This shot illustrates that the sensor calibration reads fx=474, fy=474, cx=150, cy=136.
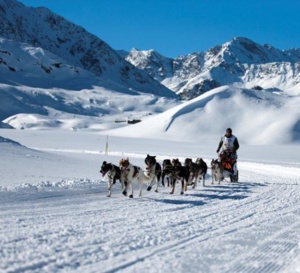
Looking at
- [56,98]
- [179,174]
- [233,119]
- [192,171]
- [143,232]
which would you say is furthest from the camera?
[56,98]

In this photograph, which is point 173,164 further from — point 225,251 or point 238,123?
point 238,123

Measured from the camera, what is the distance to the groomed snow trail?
5.19m

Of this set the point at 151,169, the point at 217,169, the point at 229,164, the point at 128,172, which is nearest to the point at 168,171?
the point at 151,169

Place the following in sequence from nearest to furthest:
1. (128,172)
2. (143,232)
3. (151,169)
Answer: (143,232) → (128,172) → (151,169)

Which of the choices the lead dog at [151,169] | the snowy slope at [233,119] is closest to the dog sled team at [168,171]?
the lead dog at [151,169]

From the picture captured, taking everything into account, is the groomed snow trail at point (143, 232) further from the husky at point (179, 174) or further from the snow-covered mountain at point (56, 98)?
the snow-covered mountain at point (56, 98)

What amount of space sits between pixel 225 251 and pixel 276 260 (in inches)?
25.0

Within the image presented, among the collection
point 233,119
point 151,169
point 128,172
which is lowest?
point 128,172

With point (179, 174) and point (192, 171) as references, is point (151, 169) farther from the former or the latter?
point (192, 171)

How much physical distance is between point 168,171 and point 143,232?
5491mm

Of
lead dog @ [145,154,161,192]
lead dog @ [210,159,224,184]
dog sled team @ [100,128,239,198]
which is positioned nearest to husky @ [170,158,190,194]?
dog sled team @ [100,128,239,198]

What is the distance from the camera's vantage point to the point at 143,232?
6.78m

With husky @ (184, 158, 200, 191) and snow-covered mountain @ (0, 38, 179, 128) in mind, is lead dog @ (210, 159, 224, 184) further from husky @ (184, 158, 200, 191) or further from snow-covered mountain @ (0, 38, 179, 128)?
snow-covered mountain @ (0, 38, 179, 128)

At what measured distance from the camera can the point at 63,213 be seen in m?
8.14
